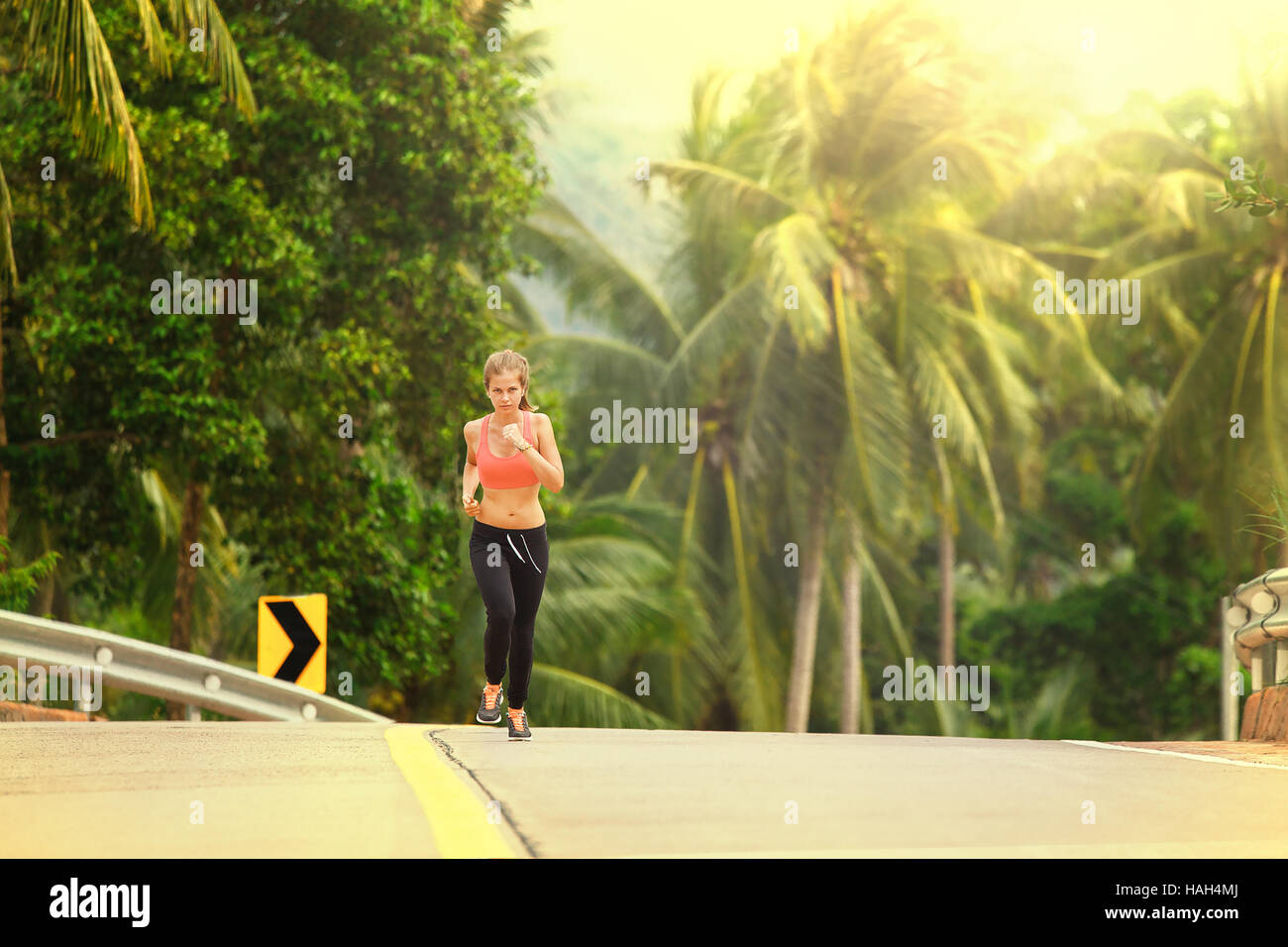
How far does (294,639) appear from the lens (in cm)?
1123

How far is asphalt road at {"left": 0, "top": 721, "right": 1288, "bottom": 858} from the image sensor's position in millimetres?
4297

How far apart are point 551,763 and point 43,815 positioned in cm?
210

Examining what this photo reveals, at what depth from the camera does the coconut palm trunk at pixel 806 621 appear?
25234 millimetres

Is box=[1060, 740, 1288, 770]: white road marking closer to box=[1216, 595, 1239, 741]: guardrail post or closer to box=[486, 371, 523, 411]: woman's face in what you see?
box=[1216, 595, 1239, 741]: guardrail post

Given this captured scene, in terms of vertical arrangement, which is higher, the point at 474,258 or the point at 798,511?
the point at 474,258

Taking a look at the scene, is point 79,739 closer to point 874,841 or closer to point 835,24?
point 874,841

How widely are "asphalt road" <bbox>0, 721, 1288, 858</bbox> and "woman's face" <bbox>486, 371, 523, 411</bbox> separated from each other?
145 centimetres

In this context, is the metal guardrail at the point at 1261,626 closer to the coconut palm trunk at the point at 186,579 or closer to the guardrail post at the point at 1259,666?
the guardrail post at the point at 1259,666

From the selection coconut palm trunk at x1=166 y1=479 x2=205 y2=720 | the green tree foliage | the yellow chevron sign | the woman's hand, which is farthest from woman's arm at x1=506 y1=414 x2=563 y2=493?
coconut palm trunk at x1=166 y1=479 x2=205 y2=720

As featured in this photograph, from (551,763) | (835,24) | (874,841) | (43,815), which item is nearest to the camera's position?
(874,841)

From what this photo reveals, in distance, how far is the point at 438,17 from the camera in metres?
17.1

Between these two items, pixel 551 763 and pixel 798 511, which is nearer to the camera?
pixel 551 763
